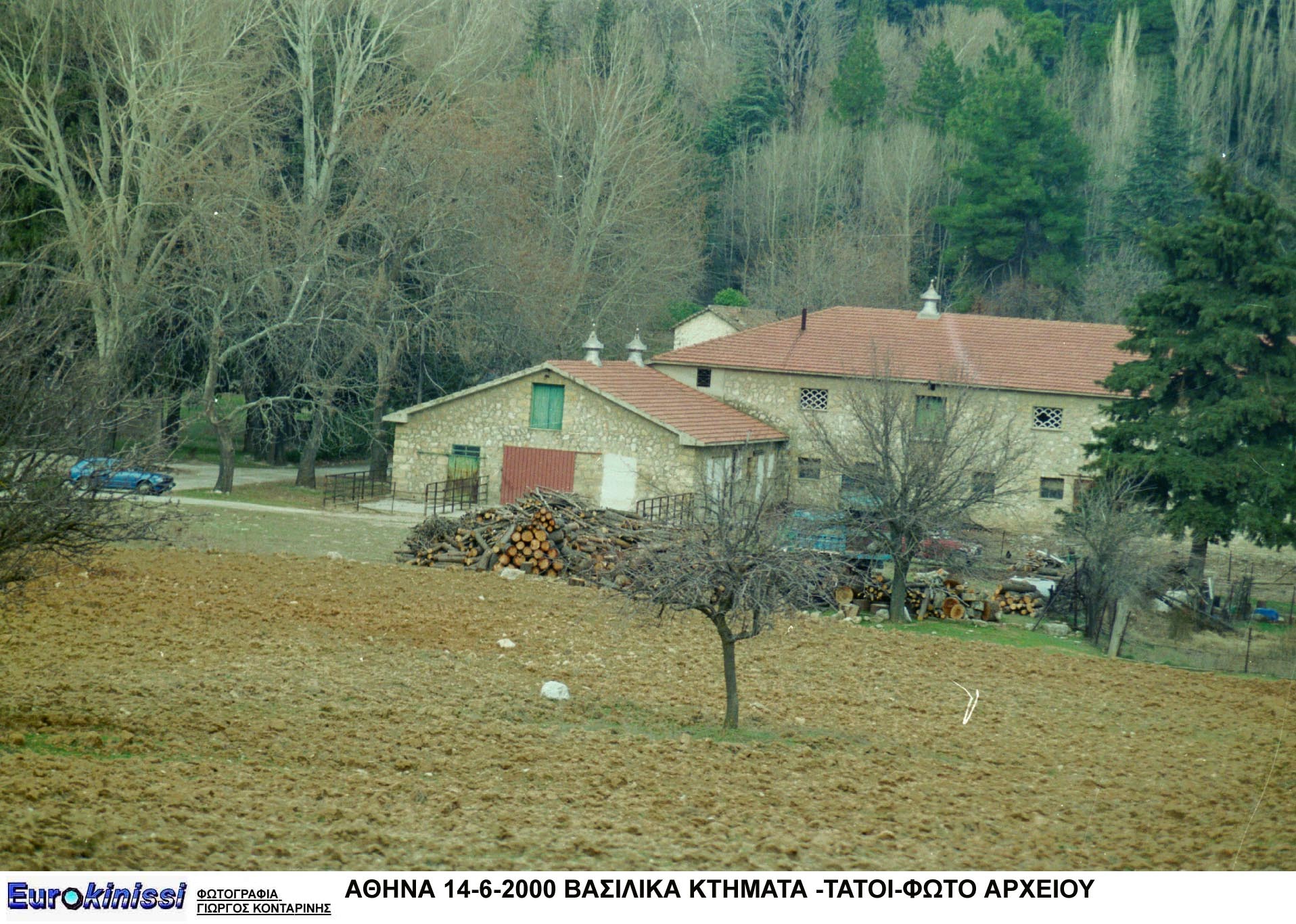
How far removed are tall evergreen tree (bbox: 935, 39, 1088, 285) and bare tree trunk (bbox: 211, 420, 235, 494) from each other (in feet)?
119

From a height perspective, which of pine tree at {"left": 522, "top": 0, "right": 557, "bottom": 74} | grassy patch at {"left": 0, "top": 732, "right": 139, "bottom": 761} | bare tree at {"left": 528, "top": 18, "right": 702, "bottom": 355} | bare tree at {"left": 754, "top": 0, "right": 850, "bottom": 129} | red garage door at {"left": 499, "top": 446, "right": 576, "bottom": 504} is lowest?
grassy patch at {"left": 0, "top": 732, "right": 139, "bottom": 761}

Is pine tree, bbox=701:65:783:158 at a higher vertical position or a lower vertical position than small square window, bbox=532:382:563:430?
higher

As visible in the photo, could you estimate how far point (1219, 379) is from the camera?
1145 inches

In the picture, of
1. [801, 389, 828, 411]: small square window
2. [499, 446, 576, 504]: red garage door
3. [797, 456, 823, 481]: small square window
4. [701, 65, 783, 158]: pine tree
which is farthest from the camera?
[701, 65, 783, 158]: pine tree

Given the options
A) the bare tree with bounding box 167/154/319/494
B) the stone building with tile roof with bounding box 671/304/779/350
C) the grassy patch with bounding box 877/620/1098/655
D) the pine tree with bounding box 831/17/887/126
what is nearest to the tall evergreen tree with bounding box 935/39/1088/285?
the stone building with tile roof with bounding box 671/304/779/350

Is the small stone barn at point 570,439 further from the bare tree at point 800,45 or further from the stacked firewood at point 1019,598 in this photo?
the bare tree at point 800,45

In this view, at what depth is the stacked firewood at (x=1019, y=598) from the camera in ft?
88.2

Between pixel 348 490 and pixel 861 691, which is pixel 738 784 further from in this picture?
pixel 348 490

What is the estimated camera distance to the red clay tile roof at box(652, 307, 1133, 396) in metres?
38.3

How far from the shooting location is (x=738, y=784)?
11.4 metres

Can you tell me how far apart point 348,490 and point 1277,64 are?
51135 millimetres

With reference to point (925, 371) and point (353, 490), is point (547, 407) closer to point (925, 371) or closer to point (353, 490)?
point (353, 490)

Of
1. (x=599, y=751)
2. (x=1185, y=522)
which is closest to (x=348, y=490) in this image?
(x=1185, y=522)

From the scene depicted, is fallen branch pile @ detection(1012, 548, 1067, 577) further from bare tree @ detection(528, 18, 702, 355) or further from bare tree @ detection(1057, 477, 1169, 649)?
bare tree @ detection(528, 18, 702, 355)
